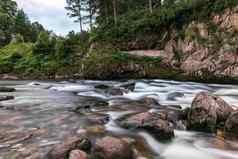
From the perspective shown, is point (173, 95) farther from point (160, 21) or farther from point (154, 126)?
point (160, 21)

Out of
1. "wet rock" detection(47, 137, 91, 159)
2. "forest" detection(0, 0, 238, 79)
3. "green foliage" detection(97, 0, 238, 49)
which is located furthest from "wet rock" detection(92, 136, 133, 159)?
"green foliage" detection(97, 0, 238, 49)

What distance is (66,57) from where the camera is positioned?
31203mm

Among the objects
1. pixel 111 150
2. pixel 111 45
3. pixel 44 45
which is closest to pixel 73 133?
pixel 111 150

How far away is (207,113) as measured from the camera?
8055 mm

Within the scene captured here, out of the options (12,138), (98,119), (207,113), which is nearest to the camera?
(12,138)

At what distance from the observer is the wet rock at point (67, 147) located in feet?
18.5

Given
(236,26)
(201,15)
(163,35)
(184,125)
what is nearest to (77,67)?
(163,35)

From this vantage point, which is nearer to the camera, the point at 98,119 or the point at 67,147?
the point at 67,147

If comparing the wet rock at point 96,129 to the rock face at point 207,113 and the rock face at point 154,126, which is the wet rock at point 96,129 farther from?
the rock face at point 207,113

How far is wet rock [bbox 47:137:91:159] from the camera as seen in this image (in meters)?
5.63

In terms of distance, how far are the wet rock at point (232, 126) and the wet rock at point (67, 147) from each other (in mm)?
3849

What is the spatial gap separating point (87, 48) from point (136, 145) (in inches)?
979

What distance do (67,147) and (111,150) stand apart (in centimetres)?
95

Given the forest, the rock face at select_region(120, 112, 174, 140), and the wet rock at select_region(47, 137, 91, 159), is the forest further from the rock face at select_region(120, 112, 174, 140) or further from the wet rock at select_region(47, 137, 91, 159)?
the wet rock at select_region(47, 137, 91, 159)
